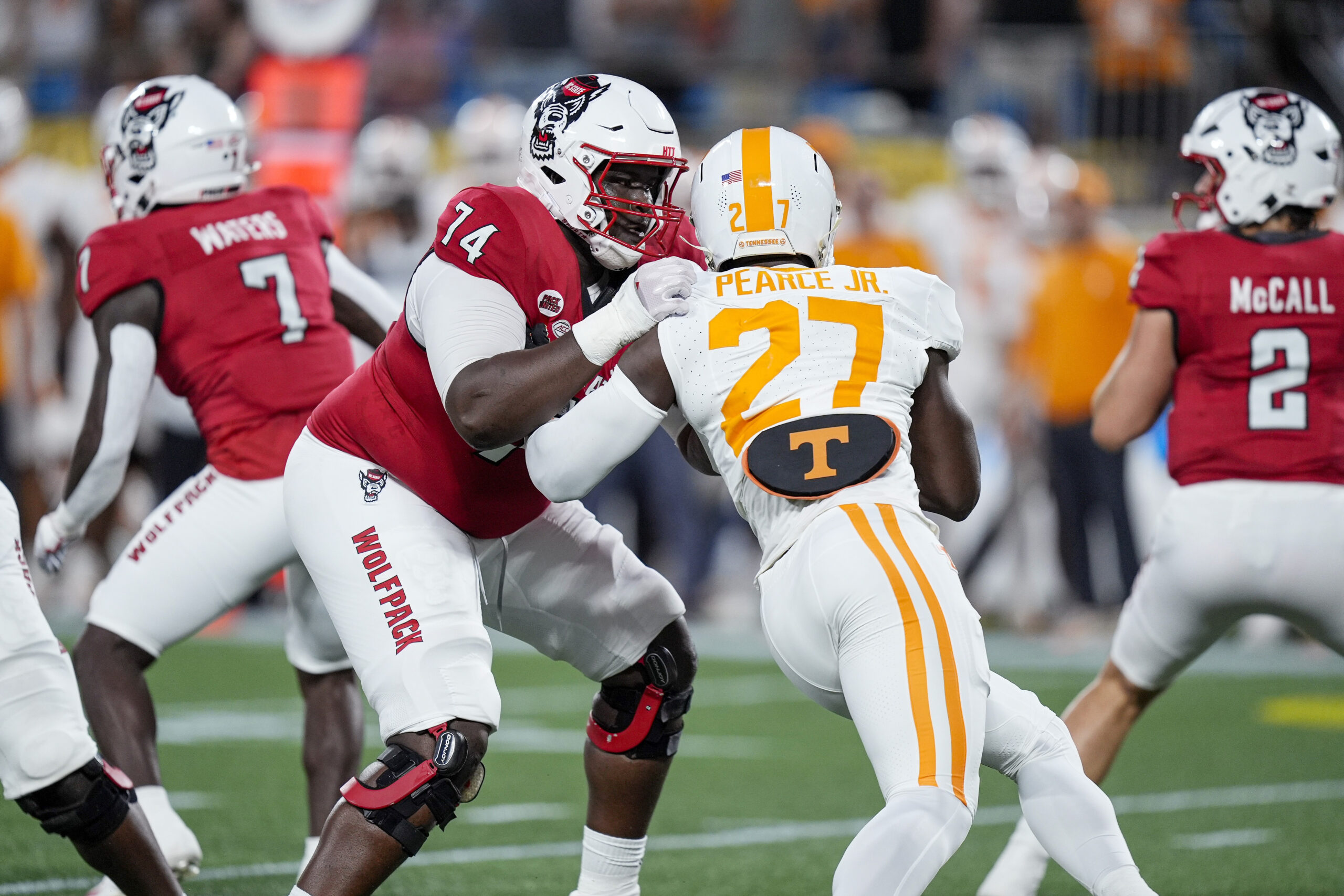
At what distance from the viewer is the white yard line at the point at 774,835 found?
179 inches

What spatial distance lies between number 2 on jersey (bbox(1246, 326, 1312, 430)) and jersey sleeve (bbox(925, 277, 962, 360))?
1.32 m

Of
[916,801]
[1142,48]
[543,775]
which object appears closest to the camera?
[916,801]

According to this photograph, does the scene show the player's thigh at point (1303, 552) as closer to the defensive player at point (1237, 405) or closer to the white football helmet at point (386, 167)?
the defensive player at point (1237, 405)

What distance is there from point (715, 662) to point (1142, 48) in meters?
5.94

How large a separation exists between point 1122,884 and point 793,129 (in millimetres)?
9059

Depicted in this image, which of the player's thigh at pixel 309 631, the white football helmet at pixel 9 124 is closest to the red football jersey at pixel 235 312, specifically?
the player's thigh at pixel 309 631

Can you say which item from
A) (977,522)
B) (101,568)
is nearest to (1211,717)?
(977,522)

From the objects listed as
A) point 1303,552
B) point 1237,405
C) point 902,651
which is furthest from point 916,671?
point 1237,405

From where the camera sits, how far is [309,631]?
448 cm

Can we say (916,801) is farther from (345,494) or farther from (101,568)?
(101,568)

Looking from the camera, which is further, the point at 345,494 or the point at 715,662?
the point at 715,662

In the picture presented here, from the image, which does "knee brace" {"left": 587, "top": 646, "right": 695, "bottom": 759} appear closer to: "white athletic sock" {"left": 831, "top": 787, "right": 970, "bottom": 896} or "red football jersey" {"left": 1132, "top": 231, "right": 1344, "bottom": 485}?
"white athletic sock" {"left": 831, "top": 787, "right": 970, "bottom": 896}

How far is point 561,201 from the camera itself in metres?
3.67

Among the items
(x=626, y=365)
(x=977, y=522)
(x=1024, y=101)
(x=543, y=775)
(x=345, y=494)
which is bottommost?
(x=977, y=522)
